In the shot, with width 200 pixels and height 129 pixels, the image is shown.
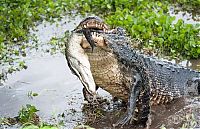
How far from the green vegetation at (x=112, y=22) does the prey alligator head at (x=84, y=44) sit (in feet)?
7.35

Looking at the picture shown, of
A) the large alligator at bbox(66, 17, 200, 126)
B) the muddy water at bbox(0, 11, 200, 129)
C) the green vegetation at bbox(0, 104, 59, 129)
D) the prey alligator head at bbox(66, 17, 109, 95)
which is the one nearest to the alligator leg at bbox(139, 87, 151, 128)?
the large alligator at bbox(66, 17, 200, 126)

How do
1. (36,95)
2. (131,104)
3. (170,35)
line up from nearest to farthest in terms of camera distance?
(131,104)
(36,95)
(170,35)

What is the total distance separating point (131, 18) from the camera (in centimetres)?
867

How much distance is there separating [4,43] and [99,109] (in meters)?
3.17

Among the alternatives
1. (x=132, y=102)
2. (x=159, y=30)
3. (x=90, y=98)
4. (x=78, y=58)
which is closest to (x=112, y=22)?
(x=159, y=30)

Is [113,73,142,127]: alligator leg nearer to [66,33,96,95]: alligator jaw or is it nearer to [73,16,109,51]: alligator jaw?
[66,33,96,95]: alligator jaw

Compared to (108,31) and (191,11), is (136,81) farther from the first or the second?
(191,11)

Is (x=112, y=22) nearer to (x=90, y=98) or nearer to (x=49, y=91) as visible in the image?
(x=49, y=91)

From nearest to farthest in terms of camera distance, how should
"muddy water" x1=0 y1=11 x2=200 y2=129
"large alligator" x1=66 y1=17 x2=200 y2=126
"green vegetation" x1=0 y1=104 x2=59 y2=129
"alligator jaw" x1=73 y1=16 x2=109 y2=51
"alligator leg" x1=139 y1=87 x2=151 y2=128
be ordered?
"alligator jaw" x1=73 y1=16 x2=109 y2=51 → "large alligator" x1=66 y1=17 x2=200 y2=126 → "alligator leg" x1=139 y1=87 x2=151 y2=128 → "green vegetation" x1=0 y1=104 x2=59 y2=129 → "muddy water" x1=0 y1=11 x2=200 y2=129

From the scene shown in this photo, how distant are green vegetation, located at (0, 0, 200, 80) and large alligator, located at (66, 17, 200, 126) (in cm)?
222

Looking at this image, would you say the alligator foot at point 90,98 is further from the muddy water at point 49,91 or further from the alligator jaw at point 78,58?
the alligator jaw at point 78,58

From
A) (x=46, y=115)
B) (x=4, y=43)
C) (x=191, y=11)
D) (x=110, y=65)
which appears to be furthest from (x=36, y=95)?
(x=191, y=11)

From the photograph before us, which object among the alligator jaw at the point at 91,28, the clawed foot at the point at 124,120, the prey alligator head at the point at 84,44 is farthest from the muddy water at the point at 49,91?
the alligator jaw at the point at 91,28

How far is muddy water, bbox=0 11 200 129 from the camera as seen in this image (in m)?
5.98
